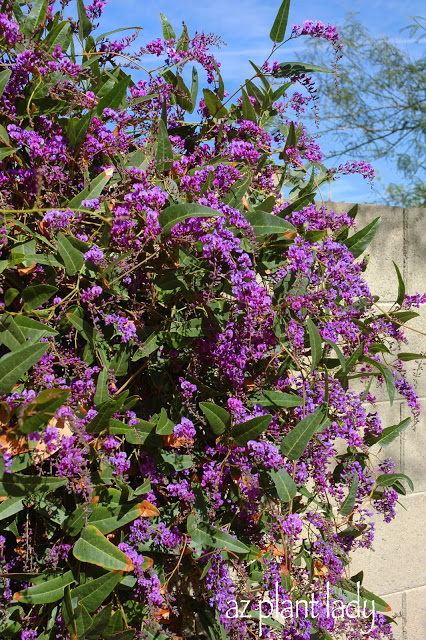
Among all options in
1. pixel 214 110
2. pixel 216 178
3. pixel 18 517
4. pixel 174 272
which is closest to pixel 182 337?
pixel 174 272

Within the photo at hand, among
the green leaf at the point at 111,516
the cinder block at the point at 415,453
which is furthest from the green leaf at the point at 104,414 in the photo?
the cinder block at the point at 415,453

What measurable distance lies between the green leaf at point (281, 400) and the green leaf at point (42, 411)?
60cm

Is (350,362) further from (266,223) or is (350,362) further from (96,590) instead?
(96,590)

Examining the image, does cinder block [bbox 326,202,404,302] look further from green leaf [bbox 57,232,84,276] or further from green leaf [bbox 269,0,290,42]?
green leaf [bbox 57,232,84,276]

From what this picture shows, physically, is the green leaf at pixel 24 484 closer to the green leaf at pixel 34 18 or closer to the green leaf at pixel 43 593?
the green leaf at pixel 43 593

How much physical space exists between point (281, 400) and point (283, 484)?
0.65 ft

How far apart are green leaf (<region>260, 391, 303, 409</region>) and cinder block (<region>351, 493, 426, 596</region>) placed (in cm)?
127

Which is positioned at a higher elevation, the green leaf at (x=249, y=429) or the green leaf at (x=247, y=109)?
the green leaf at (x=247, y=109)

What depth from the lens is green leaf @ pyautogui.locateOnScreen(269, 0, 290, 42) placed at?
69.6 inches

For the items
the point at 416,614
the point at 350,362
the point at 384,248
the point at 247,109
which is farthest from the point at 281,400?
the point at 416,614

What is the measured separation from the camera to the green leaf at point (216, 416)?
139 cm

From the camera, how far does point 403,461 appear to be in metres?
2.78

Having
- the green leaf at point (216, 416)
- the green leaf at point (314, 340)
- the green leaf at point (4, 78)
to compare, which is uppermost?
the green leaf at point (4, 78)

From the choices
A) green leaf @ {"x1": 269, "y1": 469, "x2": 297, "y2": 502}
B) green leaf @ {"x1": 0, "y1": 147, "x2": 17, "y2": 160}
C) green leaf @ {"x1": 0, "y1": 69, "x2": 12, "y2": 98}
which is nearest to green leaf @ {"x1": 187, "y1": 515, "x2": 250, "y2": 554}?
green leaf @ {"x1": 269, "y1": 469, "x2": 297, "y2": 502}
